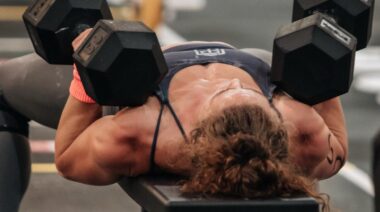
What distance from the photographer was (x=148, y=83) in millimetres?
1895

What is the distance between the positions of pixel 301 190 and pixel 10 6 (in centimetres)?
429

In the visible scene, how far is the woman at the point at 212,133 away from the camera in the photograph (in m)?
1.75

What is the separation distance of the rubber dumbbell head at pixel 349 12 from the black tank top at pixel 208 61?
6.9 inches

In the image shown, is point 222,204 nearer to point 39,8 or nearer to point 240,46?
point 39,8

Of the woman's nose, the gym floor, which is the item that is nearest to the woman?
the woman's nose

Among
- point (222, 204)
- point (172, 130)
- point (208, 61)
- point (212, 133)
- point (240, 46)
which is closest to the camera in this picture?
point (222, 204)

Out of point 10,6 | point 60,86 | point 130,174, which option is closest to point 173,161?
point 130,174

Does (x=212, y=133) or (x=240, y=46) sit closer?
(x=212, y=133)

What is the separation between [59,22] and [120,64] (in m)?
0.33

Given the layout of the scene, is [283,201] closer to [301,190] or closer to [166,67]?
[301,190]

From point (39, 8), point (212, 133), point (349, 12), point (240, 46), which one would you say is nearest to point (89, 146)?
point (212, 133)

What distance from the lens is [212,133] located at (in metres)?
1.78

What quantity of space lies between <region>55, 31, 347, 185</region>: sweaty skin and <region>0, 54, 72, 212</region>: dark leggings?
0.24m

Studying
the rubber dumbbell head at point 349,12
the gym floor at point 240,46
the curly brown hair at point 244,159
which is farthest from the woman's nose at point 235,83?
the gym floor at point 240,46
